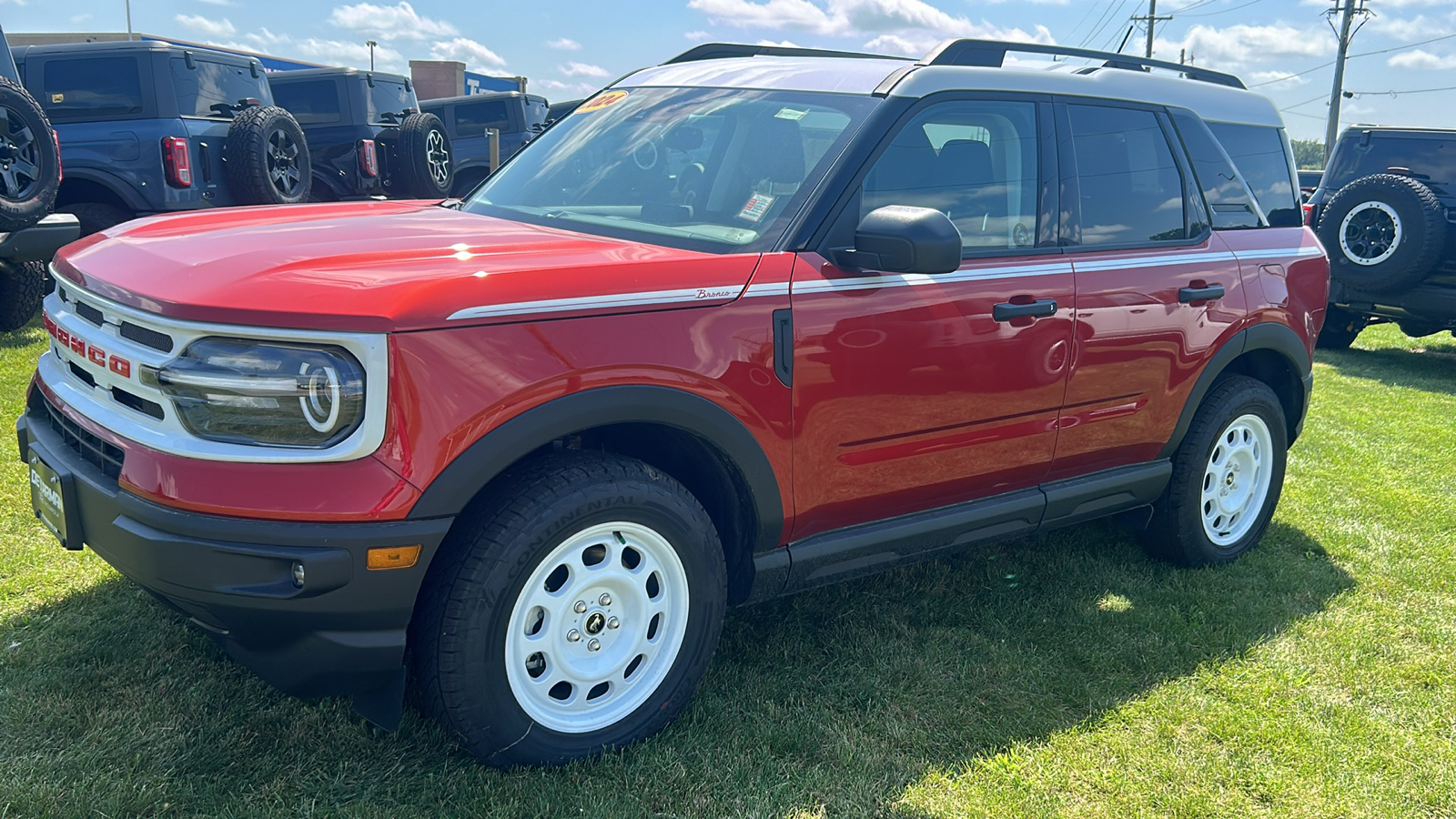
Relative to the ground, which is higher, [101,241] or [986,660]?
[101,241]

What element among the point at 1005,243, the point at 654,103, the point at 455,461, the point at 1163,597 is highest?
the point at 654,103

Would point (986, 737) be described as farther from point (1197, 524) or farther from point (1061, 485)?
point (1197, 524)

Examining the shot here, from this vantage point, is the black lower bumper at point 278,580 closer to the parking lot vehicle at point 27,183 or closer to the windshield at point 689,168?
the windshield at point 689,168

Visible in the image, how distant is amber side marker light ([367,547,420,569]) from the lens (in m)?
2.31

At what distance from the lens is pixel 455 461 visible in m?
2.36

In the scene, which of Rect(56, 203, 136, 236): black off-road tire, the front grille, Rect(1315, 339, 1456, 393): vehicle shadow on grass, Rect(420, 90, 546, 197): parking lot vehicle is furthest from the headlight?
Rect(420, 90, 546, 197): parking lot vehicle

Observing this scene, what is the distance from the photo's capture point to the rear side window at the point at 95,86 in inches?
325

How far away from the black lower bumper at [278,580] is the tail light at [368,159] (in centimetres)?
1000

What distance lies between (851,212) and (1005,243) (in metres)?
0.68

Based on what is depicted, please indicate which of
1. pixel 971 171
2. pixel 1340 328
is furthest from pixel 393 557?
pixel 1340 328

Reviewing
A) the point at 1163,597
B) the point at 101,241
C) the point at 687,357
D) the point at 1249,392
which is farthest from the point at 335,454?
the point at 1249,392

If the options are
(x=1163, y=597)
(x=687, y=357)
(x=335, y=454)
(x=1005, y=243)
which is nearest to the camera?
(x=335, y=454)

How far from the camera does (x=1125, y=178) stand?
3.91 metres

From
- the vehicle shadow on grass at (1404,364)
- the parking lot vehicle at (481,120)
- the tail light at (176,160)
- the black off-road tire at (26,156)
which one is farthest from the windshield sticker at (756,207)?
the parking lot vehicle at (481,120)
